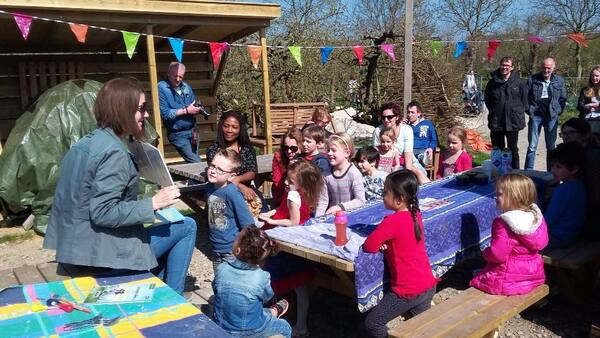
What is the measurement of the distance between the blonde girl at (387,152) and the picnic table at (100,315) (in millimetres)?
3362

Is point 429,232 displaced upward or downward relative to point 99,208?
downward

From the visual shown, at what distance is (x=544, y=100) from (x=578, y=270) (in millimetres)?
5052

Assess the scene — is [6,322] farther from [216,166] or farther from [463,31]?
[463,31]

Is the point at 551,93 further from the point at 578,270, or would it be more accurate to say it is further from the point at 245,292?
the point at 245,292

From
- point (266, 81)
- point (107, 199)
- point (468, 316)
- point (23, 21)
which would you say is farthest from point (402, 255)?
point (266, 81)

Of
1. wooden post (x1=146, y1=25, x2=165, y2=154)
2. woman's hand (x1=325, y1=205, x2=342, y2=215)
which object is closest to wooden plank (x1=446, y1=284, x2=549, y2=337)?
woman's hand (x1=325, y1=205, x2=342, y2=215)

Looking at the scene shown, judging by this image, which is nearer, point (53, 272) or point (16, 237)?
point (53, 272)

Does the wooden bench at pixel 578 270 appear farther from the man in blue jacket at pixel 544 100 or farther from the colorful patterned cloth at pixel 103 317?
the man in blue jacket at pixel 544 100

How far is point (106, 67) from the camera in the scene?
10039 mm

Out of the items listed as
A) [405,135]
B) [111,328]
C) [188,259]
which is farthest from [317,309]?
[405,135]

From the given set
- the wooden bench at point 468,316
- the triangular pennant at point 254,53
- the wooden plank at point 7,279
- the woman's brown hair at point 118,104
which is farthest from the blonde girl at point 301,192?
the triangular pennant at point 254,53

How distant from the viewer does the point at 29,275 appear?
130 inches

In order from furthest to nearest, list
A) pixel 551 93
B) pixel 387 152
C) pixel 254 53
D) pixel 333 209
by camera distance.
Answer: pixel 551 93
pixel 254 53
pixel 387 152
pixel 333 209

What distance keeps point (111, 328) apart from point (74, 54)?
8.45m
